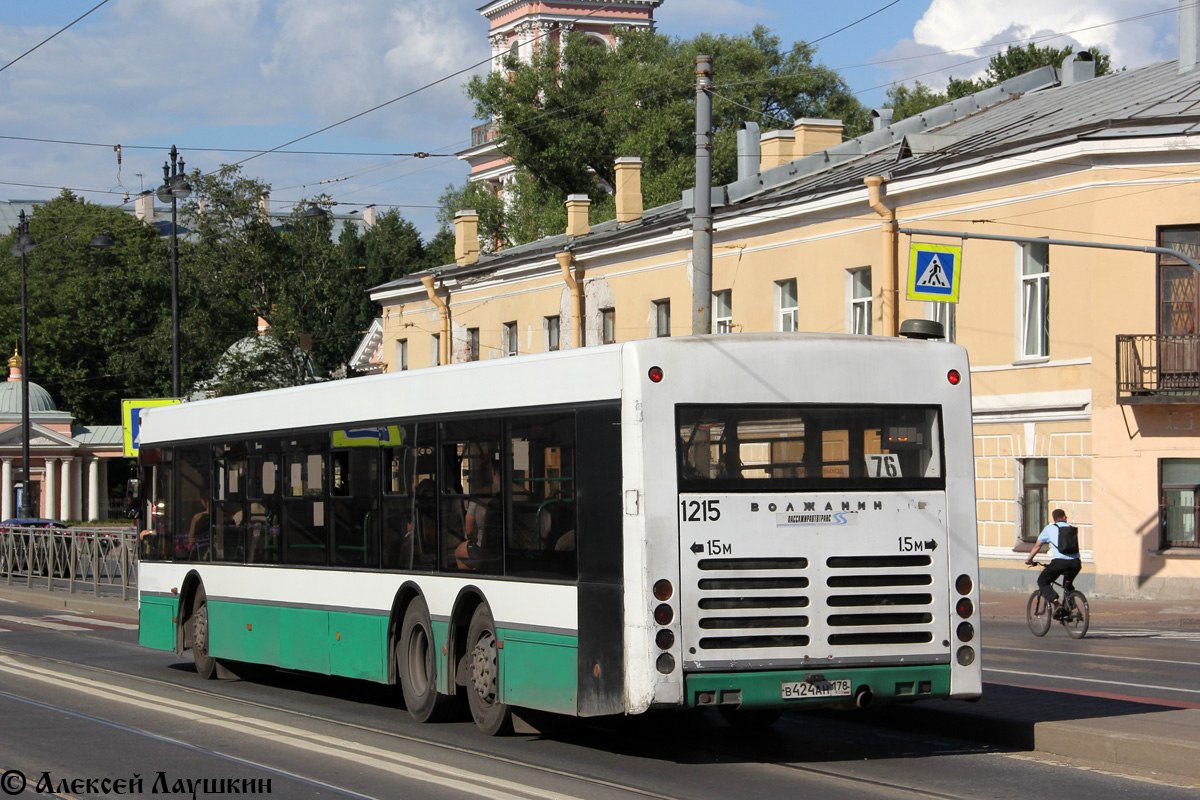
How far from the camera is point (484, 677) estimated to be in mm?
11195

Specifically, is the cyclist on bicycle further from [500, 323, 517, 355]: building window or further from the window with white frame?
the window with white frame

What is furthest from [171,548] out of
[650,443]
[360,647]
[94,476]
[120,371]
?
[120,371]

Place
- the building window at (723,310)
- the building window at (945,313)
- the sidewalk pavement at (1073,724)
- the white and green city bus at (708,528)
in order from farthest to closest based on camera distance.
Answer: the building window at (723,310), the building window at (945,313), the white and green city bus at (708,528), the sidewalk pavement at (1073,724)

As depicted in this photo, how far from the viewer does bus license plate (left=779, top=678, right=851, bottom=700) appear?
9469 mm

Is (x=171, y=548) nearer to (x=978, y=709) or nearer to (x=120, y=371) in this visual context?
(x=978, y=709)

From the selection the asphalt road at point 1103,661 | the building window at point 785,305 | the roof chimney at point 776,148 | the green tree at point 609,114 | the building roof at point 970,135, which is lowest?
the asphalt road at point 1103,661

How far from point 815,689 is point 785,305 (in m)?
25.7

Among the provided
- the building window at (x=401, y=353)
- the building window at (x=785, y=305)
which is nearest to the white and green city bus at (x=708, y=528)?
the building window at (x=785, y=305)

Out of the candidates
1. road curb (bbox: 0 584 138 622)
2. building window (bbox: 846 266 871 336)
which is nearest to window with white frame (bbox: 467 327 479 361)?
building window (bbox: 846 266 871 336)

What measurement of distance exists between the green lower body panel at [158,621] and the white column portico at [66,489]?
203ft

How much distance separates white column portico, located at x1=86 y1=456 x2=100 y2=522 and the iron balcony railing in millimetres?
60784

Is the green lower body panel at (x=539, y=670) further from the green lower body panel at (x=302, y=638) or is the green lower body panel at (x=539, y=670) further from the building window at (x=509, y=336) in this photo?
the building window at (x=509, y=336)

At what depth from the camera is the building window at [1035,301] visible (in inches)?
1126

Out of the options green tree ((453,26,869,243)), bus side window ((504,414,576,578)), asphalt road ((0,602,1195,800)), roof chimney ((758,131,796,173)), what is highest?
green tree ((453,26,869,243))
